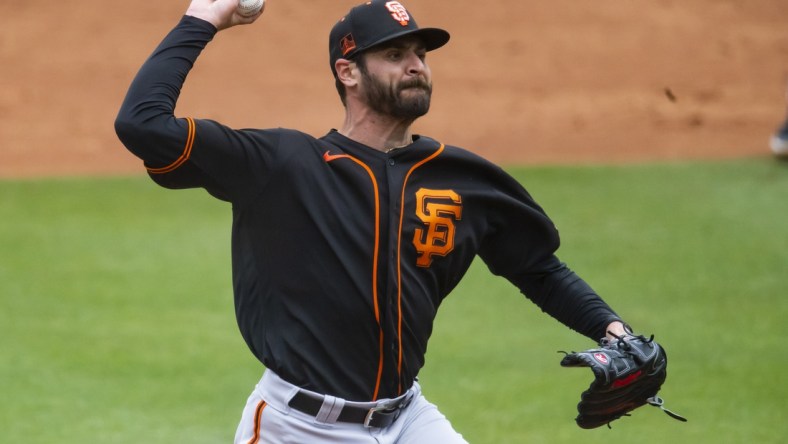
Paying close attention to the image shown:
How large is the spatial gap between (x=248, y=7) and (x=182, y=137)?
1.66ft

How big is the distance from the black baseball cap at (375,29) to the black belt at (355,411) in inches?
46.4

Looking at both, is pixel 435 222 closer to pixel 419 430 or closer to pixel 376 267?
pixel 376 267

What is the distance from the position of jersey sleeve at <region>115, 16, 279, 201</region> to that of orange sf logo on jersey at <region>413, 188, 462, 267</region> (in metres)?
0.54

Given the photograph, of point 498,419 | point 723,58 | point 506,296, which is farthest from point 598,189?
point 498,419

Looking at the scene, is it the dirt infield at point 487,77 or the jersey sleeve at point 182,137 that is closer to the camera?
the jersey sleeve at point 182,137

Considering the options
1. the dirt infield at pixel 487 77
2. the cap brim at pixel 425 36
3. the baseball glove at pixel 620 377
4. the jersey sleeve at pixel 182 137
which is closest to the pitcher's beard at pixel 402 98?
the cap brim at pixel 425 36

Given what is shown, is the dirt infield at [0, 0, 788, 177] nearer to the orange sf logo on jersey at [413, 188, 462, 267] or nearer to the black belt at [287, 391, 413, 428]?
the orange sf logo on jersey at [413, 188, 462, 267]

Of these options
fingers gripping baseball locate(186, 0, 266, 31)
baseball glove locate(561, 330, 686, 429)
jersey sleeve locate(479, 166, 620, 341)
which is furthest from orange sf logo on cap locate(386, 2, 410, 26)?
baseball glove locate(561, 330, 686, 429)

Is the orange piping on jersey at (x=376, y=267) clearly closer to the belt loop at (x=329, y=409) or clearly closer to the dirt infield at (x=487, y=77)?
the belt loop at (x=329, y=409)

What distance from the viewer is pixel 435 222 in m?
4.11

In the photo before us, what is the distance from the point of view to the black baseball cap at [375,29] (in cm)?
416

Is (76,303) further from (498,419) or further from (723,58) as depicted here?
(723,58)

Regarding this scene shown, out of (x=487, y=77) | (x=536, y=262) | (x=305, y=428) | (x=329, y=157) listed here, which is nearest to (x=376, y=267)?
(x=329, y=157)

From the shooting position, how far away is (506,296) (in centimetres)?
978
